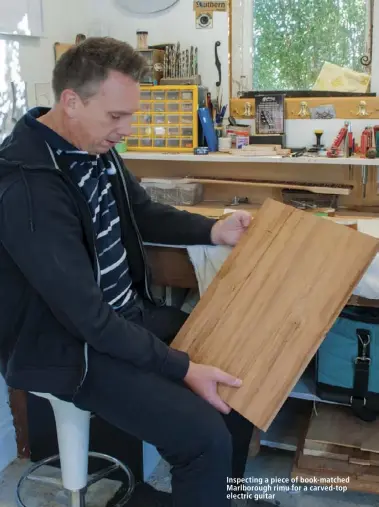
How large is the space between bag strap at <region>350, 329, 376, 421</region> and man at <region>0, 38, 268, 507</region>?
0.54 meters

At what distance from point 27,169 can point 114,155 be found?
16.7 inches

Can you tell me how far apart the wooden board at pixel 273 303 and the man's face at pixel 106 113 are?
45cm

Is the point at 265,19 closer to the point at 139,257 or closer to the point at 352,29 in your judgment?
the point at 352,29

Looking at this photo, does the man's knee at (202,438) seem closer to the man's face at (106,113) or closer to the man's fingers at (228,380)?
the man's fingers at (228,380)

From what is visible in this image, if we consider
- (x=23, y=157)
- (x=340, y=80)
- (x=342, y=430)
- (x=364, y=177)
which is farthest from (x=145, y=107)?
(x=342, y=430)

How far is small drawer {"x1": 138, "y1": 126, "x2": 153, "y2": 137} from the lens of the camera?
2.30 meters

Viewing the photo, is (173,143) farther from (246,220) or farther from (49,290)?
(49,290)

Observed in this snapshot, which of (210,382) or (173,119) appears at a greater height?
(173,119)

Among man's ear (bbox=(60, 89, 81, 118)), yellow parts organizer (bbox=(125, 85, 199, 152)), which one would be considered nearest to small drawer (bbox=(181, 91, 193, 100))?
yellow parts organizer (bbox=(125, 85, 199, 152))

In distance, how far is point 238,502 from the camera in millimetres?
1862

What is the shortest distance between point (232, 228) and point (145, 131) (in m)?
0.74

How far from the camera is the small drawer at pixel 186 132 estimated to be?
7.41ft

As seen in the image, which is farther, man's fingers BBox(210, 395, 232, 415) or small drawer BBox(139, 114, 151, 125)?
small drawer BBox(139, 114, 151, 125)

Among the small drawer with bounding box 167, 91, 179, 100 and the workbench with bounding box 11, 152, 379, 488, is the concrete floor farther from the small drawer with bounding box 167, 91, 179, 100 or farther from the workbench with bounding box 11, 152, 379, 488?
the small drawer with bounding box 167, 91, 179, 100
